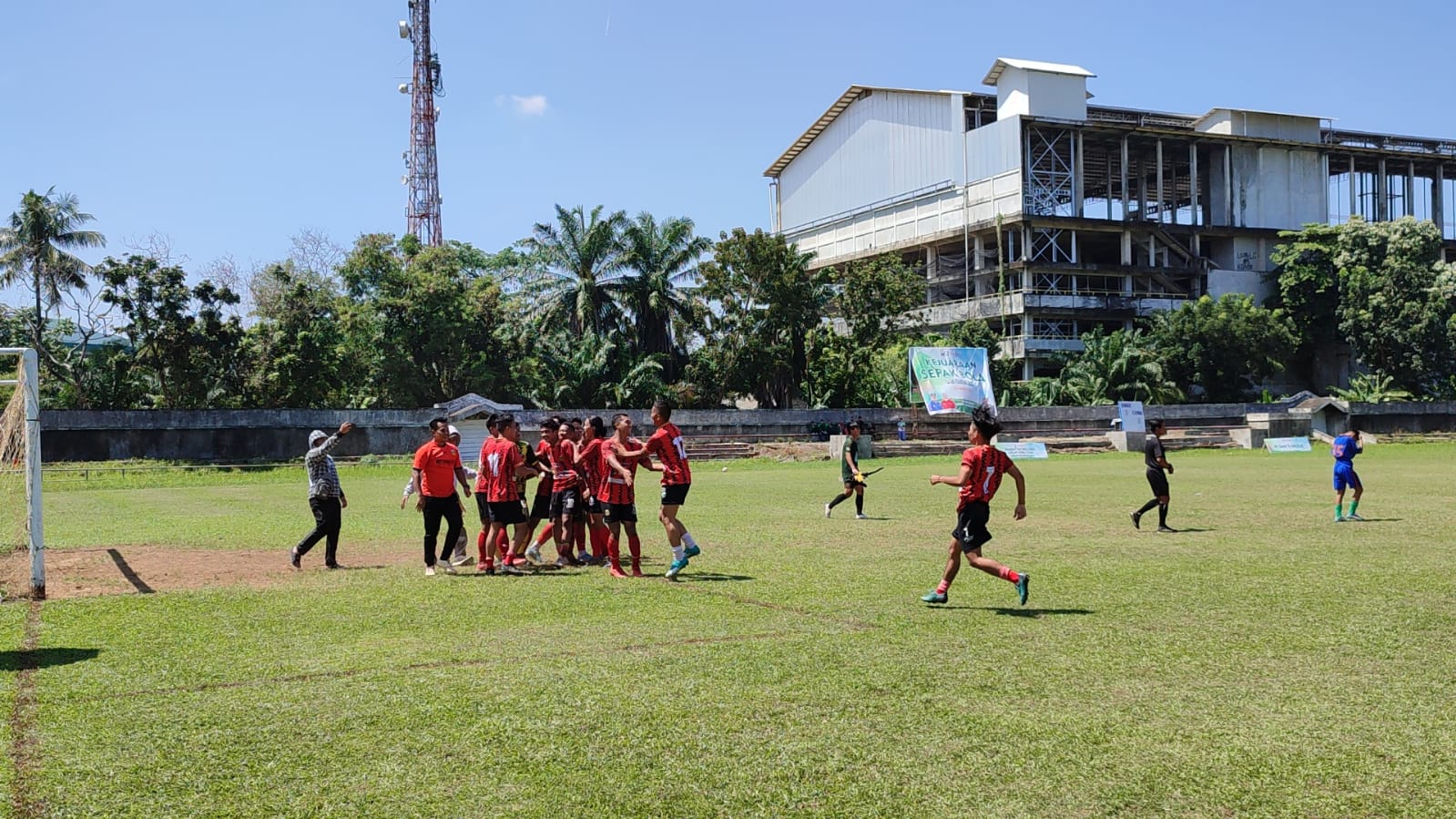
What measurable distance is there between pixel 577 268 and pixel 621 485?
136 ft

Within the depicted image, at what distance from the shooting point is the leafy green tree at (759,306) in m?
49.5

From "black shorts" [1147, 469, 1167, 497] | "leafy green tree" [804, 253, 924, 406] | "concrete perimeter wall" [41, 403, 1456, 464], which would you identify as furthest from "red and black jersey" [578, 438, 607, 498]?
"leafy green tree" [804, 253, 924, 406]

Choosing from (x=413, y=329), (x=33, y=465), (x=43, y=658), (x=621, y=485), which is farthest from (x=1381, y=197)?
(x=43, y=658)

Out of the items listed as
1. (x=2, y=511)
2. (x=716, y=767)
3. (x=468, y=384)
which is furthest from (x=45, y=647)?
(x=468, y=384)

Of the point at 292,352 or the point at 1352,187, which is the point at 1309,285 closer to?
the point at 1352,187

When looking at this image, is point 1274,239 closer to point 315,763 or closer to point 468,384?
point 468,384

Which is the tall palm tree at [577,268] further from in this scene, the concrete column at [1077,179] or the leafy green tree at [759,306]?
the concrete column at [1077,179]

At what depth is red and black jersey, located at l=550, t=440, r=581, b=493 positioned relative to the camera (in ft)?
44.4

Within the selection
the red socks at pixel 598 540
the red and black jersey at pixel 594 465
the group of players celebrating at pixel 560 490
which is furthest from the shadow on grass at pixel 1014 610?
the red socks at pixel 598 540

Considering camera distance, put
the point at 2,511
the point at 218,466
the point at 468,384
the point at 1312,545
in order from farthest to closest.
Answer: the point at 468,384 → the point at 218,466 → the point at 2,511 → the point at 1312,545

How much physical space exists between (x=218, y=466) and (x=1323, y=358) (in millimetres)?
60220

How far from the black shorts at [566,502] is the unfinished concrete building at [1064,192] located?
49.6 m

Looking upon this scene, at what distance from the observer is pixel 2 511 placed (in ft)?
53.9

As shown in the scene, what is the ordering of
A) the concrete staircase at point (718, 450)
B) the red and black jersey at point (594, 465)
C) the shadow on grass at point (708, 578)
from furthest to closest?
the concrete staircase at point (718, 450), the red and black jersey at point (594, 465), the shadow on grass at point (708, 578)
